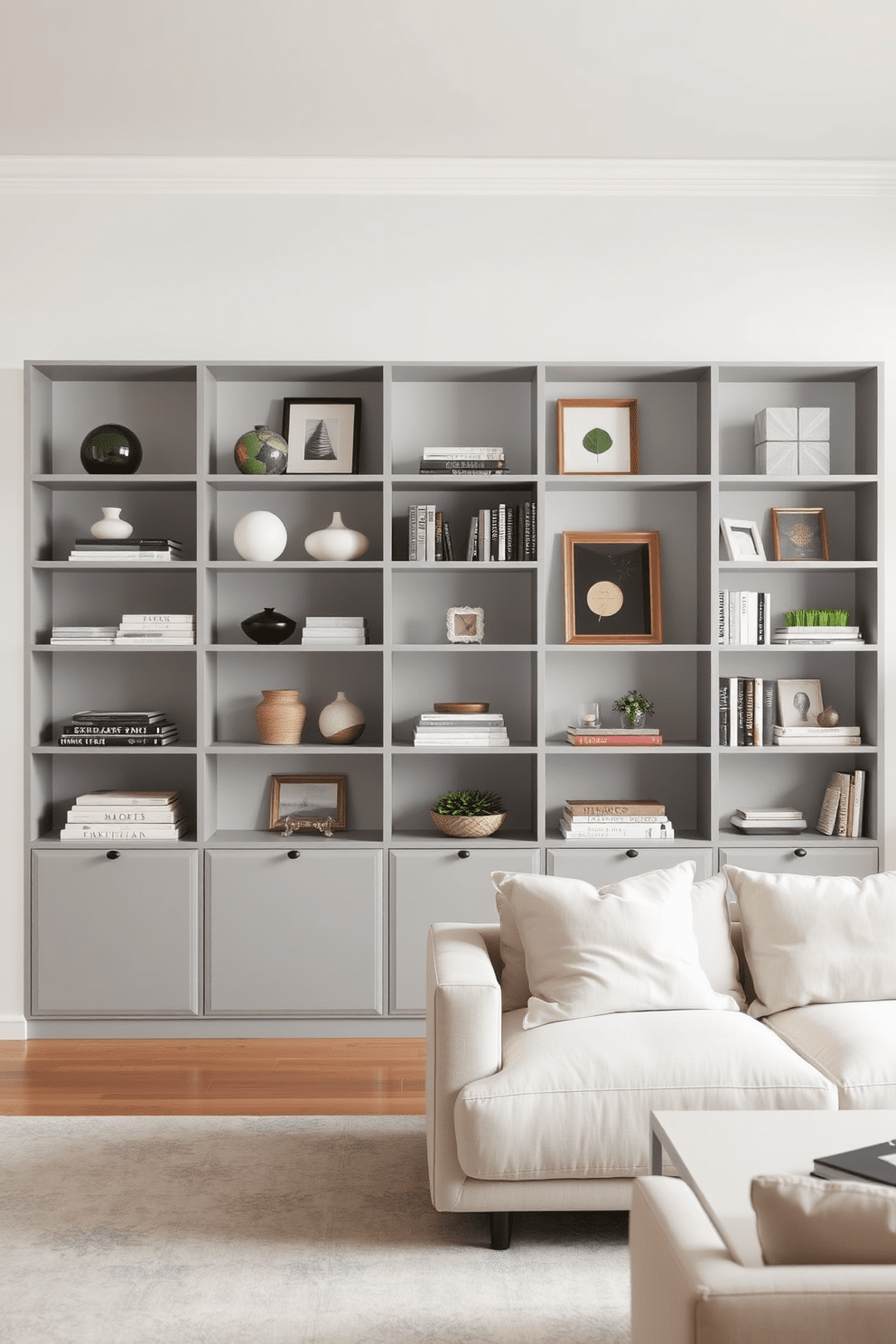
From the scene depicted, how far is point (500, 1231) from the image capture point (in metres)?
2.39

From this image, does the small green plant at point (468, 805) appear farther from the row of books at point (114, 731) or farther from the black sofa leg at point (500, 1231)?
the black sofa leg at point (500, 1231)

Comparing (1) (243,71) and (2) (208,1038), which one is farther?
(2) (208,1038)

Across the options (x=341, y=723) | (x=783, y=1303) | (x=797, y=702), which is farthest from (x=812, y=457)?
(x=783, y=1303)

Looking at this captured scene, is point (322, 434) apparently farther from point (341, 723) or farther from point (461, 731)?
point (461, 731)

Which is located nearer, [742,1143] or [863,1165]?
[863,1165]

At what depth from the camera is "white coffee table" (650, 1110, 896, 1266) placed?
170 cm

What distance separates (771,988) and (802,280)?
2.71m

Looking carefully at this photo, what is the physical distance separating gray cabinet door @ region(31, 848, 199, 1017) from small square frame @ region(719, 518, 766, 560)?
2.27m

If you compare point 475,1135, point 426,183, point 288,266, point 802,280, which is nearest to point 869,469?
point 802,280

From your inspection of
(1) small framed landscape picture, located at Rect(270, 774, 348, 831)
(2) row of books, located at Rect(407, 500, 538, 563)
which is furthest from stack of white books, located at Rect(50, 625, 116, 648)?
(2) row of books, located at Rect(407, 500, 538, 563)

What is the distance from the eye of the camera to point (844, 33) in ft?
10.4

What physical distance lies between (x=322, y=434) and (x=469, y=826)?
5.17ft

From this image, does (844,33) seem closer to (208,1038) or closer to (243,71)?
(243,71)

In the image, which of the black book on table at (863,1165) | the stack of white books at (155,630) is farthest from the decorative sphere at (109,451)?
the black book on table at (863,1165)
